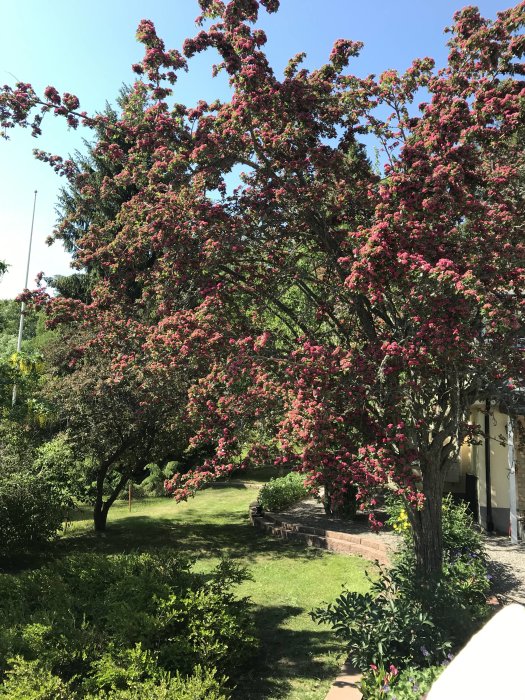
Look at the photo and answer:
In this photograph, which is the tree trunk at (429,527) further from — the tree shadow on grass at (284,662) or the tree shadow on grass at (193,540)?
the tree shadow on grass at (193,540)

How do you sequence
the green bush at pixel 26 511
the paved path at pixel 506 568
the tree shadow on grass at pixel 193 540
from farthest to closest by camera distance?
the tree shadow on grass at pixel 193 540 → the green bush at pixel 26 511 → the paved path at pixel 506 568

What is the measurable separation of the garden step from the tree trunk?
10.7ft

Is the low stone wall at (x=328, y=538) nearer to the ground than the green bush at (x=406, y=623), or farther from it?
nearer to the ground

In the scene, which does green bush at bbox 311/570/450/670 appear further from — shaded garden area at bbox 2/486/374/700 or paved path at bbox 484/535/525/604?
paved path at bbox 484/535/525/604

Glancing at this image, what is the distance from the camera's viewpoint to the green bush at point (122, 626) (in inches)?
175

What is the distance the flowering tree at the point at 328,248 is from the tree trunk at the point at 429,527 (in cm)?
3

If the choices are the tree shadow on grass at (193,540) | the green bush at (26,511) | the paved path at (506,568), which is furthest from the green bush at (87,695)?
the green bush at (26,511)

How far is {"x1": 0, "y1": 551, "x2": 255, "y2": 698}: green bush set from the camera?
4.46 metres

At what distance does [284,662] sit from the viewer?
18.9ft

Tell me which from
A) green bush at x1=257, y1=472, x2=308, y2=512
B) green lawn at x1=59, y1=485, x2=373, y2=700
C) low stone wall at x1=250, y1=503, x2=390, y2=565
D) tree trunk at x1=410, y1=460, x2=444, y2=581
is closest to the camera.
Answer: green lawn at x1=59, y1=485, x2=373, y2=700

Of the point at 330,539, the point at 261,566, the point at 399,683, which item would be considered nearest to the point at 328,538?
the point at 330,539

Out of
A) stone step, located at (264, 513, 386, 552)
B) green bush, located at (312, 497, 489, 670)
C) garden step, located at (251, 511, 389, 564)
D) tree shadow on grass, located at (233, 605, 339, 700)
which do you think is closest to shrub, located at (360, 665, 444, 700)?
green bush, located at (312, 497, 489, 670)

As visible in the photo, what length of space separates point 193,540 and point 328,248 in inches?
332

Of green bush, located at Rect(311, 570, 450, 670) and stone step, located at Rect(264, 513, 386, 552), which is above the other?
green bush, located at Rect(311, 570, 450, 670)
